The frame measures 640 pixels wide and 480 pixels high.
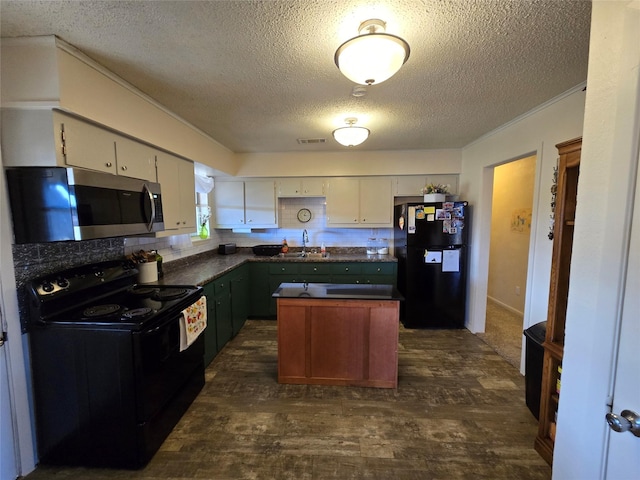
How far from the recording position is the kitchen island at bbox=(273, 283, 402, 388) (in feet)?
7.49

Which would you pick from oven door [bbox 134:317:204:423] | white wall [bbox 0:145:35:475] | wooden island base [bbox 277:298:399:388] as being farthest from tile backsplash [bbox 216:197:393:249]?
white wall [bbox 0:145:35:475]

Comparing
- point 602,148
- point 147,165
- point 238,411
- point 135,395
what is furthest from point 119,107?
point 602,148

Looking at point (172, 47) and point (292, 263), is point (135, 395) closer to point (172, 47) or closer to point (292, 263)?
point (172, 47)

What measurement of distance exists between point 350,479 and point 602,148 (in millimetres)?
1929

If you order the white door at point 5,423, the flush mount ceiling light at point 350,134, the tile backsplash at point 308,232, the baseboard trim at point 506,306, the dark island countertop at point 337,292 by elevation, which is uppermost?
the flush mount ceiling light at point 350,134

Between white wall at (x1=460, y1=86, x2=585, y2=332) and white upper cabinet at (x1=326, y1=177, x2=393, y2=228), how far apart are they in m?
1.14

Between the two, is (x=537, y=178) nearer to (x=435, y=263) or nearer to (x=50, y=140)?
(x=435, y=263)

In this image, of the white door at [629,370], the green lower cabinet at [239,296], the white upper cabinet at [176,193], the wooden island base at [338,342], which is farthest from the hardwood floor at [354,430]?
the white upper cabinet at [176,193]

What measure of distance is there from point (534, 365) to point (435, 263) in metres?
1.71

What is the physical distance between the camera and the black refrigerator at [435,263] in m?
3.47

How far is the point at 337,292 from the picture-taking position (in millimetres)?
2414

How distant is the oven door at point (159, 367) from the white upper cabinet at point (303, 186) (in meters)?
2.65

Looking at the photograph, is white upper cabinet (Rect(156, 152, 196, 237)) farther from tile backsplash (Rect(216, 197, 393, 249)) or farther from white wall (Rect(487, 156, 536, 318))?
white wall (Rect(487, 156, 536, 318))

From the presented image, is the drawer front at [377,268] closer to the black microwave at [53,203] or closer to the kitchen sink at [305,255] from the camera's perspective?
the kitchen sink at [305,255]
